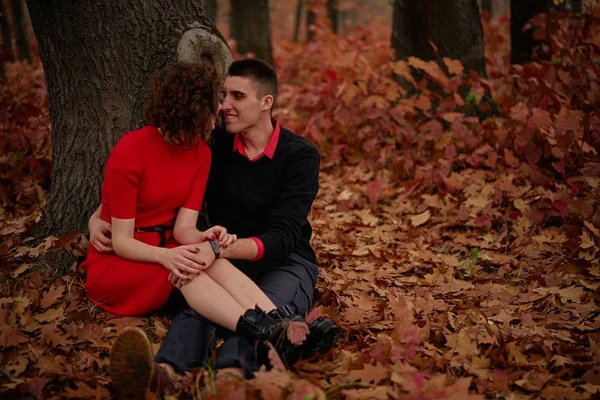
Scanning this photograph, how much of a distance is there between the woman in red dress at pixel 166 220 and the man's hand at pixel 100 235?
0.04 metres

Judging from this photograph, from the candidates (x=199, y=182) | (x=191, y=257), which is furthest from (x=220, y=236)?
(x=199, y=182)

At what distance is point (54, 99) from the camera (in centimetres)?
378

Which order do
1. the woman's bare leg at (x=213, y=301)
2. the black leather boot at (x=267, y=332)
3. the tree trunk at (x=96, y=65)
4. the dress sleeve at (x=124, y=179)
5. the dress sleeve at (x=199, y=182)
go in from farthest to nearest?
the tree trunk at (x=96, y=65) → the dress sleeve at (x=199, y=182) → the dress sleeve at (x=124, y=179) → the woman's bare leg at (x=213, y=301) → the black leather boot at (x=267, y=332)

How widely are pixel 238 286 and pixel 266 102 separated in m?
1.23

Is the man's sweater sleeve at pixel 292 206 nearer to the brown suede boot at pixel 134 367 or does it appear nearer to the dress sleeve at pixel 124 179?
the dress sleeve at pixel 124 179

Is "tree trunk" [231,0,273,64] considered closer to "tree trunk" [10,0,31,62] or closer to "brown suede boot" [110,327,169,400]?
"tree trunk" [10,0,31,62]

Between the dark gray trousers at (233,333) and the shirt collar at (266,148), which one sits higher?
the shirt collar at (266,148)

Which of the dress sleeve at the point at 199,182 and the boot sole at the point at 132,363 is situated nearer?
the boot sole at the point at 132,363

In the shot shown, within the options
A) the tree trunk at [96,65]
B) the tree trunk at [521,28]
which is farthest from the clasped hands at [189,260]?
the tree trunk at [521,28]

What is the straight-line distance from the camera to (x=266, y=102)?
3457 mm

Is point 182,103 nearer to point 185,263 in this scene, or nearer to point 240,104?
point 240,104

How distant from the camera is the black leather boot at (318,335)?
2713 millimetres

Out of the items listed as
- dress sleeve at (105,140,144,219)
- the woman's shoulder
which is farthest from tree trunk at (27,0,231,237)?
dress sleeve at (105,140,144,219)

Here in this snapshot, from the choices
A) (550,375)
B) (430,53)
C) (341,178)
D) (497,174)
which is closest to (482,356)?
(550,375)
